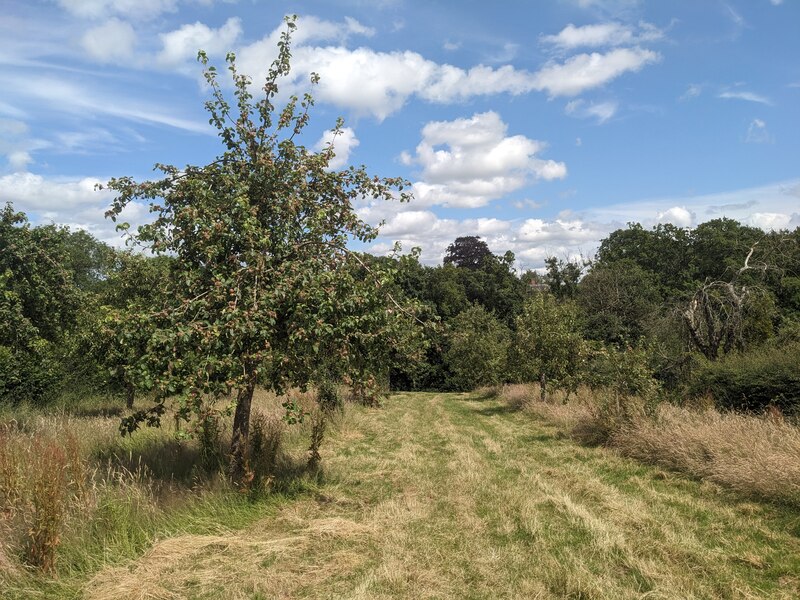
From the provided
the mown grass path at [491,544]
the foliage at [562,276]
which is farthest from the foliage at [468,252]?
the mown grass path at [491,544]

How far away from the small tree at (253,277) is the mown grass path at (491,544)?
1.66 m

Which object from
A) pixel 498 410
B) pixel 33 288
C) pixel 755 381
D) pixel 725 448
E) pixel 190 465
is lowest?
pixel 498 410

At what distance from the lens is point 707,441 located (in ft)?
29.8

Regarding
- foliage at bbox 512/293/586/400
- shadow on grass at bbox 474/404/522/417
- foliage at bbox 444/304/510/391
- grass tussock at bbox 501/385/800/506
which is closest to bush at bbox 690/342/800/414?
grass tussock at bbox 501/385/800/506

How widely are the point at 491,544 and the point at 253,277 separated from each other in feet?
→ 14.2

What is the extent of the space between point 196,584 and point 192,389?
79.3 inches

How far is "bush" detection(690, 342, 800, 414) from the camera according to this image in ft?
41.4

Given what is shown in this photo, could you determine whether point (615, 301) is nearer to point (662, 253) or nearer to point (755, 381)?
point (662, 253)

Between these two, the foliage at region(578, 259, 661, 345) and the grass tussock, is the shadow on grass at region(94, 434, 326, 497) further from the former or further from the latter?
the foliage at region(578, 259, 661, 345)

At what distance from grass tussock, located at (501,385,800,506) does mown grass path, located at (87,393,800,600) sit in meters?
0.43

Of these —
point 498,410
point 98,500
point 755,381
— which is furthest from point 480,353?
point 98,500

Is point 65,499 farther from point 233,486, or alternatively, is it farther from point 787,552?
point 787,552

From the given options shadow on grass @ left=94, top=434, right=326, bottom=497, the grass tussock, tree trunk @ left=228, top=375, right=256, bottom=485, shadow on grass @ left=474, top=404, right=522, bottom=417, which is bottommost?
shadow on grass @ left=474, top=404, right=522, bottom=417

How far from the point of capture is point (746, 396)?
1351cm
